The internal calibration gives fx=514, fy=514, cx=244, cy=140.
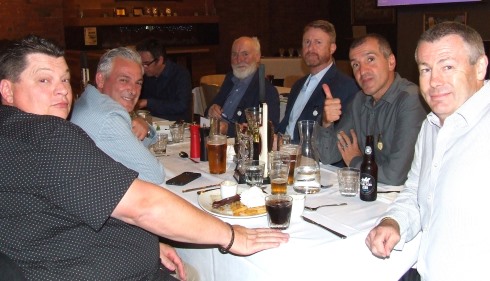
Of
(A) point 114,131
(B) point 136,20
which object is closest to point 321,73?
(A) point 114,131

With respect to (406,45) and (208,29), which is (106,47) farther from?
(406,45)

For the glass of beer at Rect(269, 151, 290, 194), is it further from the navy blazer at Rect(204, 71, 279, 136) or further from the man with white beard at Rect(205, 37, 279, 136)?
the man with white beard at Rect(205, 37, 279, 136)

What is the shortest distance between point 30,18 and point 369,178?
721 cm

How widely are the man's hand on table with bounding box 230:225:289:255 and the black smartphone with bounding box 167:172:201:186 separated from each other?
2.26 ft

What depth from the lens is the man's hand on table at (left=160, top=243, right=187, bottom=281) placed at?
1927mm

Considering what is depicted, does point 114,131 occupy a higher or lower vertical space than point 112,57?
lower

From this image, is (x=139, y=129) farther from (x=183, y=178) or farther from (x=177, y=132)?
(x=183, y=178)

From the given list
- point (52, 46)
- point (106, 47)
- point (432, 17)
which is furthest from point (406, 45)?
point (52, 46)

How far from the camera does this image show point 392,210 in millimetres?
1757

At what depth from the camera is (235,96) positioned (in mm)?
4191

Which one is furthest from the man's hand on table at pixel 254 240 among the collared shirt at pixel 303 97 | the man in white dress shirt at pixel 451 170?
the collared shirt at pixel 303 97

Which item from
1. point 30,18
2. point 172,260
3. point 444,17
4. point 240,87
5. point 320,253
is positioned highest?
point 30,18

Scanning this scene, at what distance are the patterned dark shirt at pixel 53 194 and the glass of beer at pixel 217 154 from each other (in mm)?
1003

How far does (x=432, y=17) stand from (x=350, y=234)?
18.9 feet
